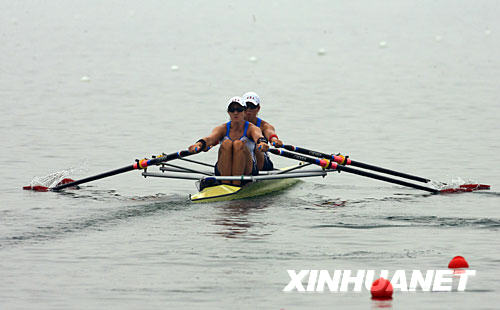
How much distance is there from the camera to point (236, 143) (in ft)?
58.7

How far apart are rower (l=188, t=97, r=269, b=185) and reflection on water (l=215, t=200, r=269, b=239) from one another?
2.15 ft

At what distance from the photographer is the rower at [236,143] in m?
17.9

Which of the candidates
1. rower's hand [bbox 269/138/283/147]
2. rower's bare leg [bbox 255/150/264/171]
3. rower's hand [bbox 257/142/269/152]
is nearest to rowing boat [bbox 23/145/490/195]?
rower's hand [bbox 269/138/283/147]

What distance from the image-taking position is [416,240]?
14.5 meters

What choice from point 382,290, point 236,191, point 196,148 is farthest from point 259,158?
point 382,290

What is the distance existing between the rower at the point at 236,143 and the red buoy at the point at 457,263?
222 inches

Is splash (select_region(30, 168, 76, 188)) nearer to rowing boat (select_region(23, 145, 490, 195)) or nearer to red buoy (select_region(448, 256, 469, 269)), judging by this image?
rowing boat (select_region(23, 145, 490, 195))

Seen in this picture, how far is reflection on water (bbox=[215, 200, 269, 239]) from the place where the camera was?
14797mm

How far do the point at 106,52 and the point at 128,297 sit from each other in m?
41.3

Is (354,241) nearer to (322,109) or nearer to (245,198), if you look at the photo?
(245,198)

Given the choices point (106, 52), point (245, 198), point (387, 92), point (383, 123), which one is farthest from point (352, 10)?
point (245, 198)

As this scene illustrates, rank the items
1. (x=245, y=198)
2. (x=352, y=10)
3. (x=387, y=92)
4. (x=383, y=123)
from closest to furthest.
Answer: (x=245, y=198) → (x=383, y=123) → (x=387, y=92) → (x=352, y=10)

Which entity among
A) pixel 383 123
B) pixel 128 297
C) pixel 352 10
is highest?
pixel 352 10

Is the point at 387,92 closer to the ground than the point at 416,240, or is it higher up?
higher up
